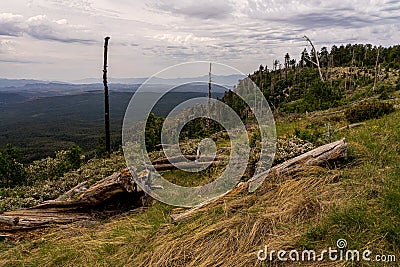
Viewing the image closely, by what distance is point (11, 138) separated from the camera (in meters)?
143

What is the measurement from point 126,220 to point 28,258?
5.10 feet

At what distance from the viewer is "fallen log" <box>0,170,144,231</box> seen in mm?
6258

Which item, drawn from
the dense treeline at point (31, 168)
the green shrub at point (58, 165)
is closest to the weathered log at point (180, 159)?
the green shrub at point (58, 165)

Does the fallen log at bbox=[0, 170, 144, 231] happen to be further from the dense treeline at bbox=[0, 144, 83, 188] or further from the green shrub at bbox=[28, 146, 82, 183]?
the dense treeline at bbox=[0, 144, 83, 188]

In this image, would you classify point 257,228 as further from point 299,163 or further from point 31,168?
point 31,168

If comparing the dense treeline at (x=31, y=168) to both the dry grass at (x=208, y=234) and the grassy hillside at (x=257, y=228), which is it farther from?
the dry grass at (x=208, y=234)

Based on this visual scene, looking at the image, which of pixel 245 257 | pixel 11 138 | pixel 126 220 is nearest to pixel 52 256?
pixel 126 220

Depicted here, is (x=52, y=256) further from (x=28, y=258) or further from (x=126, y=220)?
(x=126, y=220)

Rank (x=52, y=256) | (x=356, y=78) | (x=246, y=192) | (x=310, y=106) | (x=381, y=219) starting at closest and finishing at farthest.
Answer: (x=381, y=219)
(x=52, y=256)
(x=246, y=192)
(x=310, y=106)
(x=356, y=78)

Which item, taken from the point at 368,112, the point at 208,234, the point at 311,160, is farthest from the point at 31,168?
the point at 208,234

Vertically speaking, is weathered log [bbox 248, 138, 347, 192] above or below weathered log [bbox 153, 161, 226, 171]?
above

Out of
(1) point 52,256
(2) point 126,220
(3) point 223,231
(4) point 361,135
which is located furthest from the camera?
(4) point 361,135

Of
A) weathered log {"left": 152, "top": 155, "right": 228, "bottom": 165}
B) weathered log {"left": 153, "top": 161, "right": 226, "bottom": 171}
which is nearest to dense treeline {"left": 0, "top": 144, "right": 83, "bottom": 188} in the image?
weathered log {"left": 152, "top": 155, "right": 228, "bottom": 165}

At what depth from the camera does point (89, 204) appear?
254 inches
